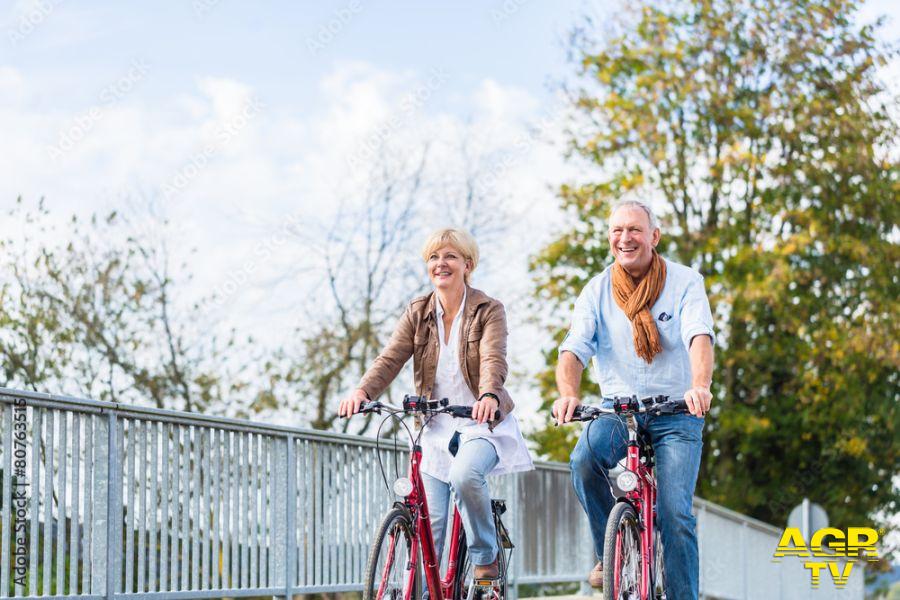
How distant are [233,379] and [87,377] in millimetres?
2901

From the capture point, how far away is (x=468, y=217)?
83.0 feet

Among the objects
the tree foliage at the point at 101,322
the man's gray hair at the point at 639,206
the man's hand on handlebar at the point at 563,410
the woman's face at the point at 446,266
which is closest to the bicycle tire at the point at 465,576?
the man's hand on handlebar at the point at 563,410

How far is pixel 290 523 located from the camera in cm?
774

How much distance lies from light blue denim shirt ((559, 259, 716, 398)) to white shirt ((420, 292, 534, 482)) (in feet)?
1.49

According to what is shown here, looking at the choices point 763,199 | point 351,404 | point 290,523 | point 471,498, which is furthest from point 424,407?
point 763,199

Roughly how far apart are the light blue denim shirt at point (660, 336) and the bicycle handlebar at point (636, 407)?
265 millimetres

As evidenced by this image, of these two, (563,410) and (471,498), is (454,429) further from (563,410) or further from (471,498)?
(563,410)

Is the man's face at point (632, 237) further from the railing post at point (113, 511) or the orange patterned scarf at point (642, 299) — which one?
the railing post at point (113, 511)

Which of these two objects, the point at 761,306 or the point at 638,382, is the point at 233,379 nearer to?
the point at 761,306

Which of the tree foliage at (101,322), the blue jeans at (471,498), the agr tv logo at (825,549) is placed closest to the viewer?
the blue jeans at (471,498)

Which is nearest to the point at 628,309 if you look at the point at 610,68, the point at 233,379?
the point at 233,379

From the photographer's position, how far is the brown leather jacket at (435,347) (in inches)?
208

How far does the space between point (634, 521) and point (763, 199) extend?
19.1 meters

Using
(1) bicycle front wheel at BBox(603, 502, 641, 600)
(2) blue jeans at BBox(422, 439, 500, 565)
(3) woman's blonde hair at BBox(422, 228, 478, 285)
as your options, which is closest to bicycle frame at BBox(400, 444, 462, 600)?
(2) blue jeans at BBox(422, 439, 500, 565)
